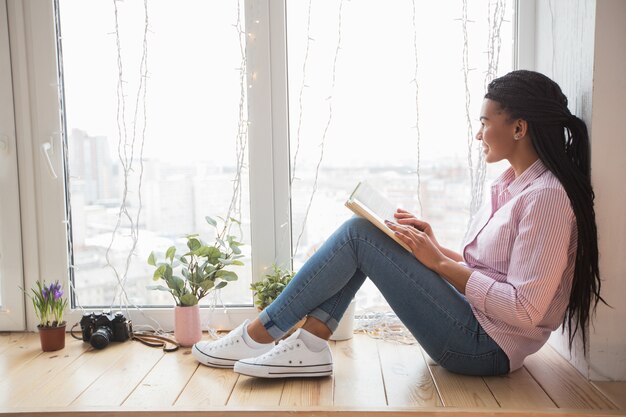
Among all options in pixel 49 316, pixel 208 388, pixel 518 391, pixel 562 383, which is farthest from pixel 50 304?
pixel 562 383

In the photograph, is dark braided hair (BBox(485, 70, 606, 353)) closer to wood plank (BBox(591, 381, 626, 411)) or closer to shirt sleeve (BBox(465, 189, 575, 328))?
shirt sleeve (BBox(465, 189, 575, 328))

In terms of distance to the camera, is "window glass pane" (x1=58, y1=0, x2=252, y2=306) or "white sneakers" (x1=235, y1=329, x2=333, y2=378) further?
"window glass pane" (x1=58, y1=0, x2=252, y2=306)

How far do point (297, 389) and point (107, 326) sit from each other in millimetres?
792

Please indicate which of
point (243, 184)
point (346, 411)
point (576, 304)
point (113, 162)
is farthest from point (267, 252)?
point (576, 304)

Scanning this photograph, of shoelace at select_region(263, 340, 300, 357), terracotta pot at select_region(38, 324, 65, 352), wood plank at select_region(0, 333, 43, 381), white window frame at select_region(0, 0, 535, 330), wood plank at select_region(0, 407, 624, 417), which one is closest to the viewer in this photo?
wood plank at select_region(0, 407, 624, 417)

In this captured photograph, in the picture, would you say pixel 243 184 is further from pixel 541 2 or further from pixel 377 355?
pixel 541 2

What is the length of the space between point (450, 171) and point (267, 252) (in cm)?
69

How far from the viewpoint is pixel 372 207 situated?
178cm

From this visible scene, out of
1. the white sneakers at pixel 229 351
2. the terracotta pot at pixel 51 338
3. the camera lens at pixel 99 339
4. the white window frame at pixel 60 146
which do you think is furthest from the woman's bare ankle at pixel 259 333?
the terracotta pot at pixel 51 338

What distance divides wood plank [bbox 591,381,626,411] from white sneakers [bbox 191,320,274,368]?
35.4 inches

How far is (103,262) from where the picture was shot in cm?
225

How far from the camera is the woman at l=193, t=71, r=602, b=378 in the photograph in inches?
60.1

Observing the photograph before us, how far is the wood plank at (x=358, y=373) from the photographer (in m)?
1.60

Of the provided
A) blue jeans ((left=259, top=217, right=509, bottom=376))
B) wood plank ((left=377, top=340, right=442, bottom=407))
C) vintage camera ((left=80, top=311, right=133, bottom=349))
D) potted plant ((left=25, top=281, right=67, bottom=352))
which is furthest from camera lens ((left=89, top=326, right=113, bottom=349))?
wood plank ((left=377, top=340, right=442, bottom=407))
